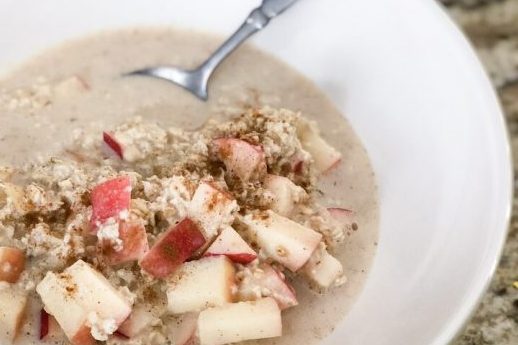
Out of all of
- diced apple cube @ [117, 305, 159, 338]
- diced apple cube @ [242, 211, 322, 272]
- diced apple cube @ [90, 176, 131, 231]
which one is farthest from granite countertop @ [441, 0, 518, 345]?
diced apple cube @ [90, 176, 131, 231]

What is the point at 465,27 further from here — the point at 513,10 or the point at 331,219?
the point at 331,219

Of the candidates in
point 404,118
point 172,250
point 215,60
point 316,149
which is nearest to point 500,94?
point 404,118

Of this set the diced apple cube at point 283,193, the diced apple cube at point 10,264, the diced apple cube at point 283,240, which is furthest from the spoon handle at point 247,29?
the diced apple cube at point 10,264

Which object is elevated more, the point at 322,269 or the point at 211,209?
the point at 211,209

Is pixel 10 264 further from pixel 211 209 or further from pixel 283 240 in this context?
pixel 283 240

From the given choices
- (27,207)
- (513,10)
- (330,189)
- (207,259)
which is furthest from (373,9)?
(27,207)

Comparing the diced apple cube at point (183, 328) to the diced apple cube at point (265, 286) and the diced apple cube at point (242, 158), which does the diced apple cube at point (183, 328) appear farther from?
the diced apple cube at point (242, 158)
